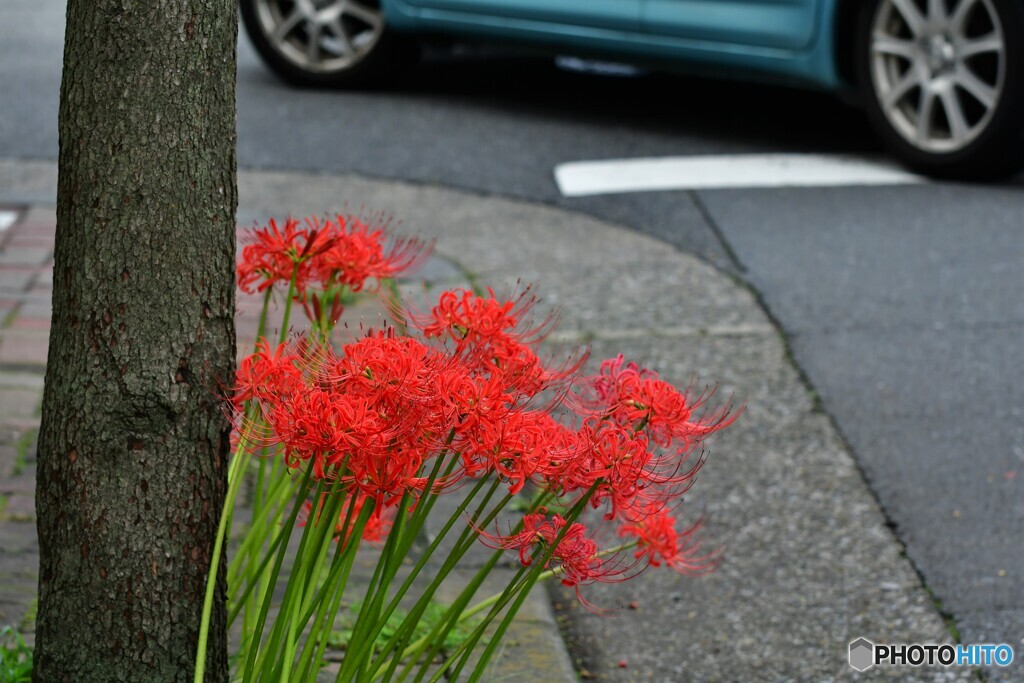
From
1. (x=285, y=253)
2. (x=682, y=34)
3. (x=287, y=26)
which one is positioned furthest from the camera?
(x=287, y=26)

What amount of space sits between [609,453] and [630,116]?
5.52 m

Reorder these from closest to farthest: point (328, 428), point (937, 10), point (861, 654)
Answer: point (328, 428)
point (861, 654)
point (937, 10)

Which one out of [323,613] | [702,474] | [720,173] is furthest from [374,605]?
[720,173]

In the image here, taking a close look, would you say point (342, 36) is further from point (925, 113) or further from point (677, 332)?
point (677, 332)

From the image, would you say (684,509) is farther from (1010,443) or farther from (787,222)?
(787,222)

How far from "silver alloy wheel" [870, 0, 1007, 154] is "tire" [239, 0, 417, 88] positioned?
2.53 m

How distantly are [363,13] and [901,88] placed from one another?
9.05 feet

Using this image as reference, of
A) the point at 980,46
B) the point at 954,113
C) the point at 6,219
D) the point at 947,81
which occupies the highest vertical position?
the point at 980,46

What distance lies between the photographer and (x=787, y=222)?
223 inches

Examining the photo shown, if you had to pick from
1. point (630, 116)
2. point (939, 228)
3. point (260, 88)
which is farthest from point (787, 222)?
point (260, 88)

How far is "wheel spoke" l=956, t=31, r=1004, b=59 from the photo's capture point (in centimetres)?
573

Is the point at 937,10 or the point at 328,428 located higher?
the point at 328,428

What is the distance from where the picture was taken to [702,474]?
3.84 meters

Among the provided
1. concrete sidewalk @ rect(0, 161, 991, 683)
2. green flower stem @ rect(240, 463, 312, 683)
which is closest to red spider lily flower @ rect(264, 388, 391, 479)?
green flower stem @ rect(240, 463, 312, 683)
